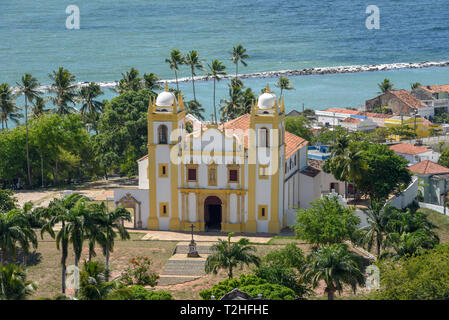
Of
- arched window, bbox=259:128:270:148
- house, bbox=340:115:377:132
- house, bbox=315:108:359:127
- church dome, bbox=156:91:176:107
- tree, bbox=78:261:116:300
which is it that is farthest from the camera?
house, bbox=315:108:359:127

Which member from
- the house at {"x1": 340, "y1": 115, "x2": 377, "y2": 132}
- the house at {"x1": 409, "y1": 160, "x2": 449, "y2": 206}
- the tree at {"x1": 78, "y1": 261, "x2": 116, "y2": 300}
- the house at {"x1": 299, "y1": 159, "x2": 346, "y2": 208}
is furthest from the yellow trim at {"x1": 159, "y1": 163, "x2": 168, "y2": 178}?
the house at {"x1": 340, "y1": 115, "x2": 377, "y2": 132}

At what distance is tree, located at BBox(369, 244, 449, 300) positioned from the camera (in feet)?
132

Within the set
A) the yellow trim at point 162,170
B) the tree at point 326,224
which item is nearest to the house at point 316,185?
the tree at point 326,224

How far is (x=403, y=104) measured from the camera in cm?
12081

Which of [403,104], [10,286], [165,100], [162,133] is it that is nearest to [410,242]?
[10,286]

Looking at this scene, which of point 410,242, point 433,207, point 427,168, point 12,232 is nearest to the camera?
point 410,242

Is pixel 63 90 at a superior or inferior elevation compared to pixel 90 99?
superior

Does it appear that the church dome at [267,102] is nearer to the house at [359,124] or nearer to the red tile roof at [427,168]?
the red tile roof at [427,168]

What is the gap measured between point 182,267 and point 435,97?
8014 cm

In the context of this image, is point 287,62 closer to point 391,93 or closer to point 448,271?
point 391,93

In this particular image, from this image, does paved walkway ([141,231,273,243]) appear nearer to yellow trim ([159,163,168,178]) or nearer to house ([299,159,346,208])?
yellow trim ([159,163,168,178])

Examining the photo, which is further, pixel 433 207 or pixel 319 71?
pixel 319 71

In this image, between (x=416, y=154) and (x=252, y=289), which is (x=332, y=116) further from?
(x=252, y=289)

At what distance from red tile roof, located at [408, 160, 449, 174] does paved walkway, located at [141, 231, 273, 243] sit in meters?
21.4
